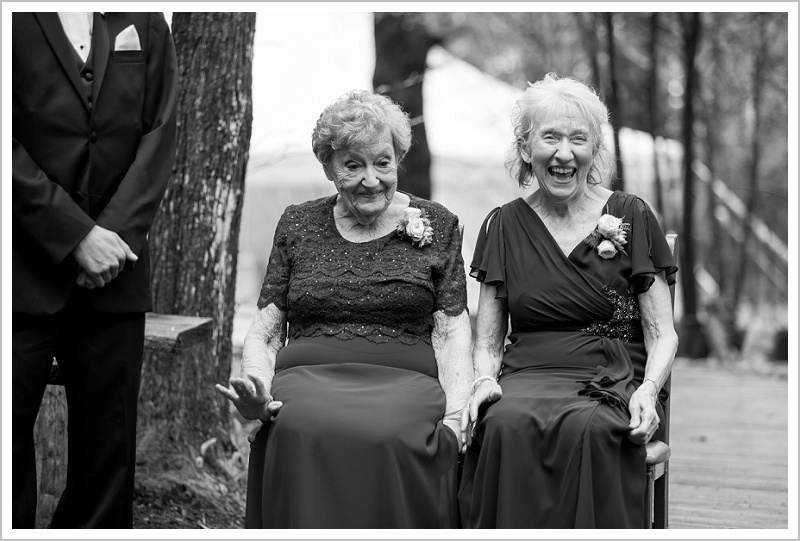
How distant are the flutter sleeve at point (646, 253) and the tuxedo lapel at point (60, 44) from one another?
5.67 feet

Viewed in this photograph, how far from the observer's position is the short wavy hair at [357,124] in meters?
3.29

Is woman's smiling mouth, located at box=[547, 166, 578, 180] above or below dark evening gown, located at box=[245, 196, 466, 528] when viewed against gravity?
above

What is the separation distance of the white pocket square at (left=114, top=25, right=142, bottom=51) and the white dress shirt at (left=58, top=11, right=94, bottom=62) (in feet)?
0.27

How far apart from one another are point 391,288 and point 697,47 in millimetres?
9224

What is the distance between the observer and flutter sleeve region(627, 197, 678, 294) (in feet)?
10.7

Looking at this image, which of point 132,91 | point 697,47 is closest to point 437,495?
point 132,91

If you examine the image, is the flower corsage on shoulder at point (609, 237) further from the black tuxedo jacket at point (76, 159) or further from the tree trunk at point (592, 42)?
the tree trunk at point (592, 42)

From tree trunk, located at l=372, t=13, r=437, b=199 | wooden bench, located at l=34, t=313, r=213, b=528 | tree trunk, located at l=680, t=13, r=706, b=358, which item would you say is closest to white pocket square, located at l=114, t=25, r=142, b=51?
wooden bench, located at l=34, t=313, r=213, b=528

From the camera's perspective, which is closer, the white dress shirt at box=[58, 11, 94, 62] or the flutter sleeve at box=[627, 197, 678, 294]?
the white dress shirt at box=[58, 11, 94, 62]

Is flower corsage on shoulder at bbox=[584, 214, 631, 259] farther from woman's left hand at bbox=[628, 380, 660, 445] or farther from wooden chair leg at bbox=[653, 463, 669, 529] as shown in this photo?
wooden chair leg at bbox=[653, 463, 669, 529]

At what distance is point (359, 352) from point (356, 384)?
0.41 feet

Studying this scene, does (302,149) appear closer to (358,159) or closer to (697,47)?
(358,159)

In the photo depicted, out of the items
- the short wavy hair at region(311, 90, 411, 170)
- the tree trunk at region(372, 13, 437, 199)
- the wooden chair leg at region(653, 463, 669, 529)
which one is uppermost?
the tree trunk at region(372, 13, 437, 199)

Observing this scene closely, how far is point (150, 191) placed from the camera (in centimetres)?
309
